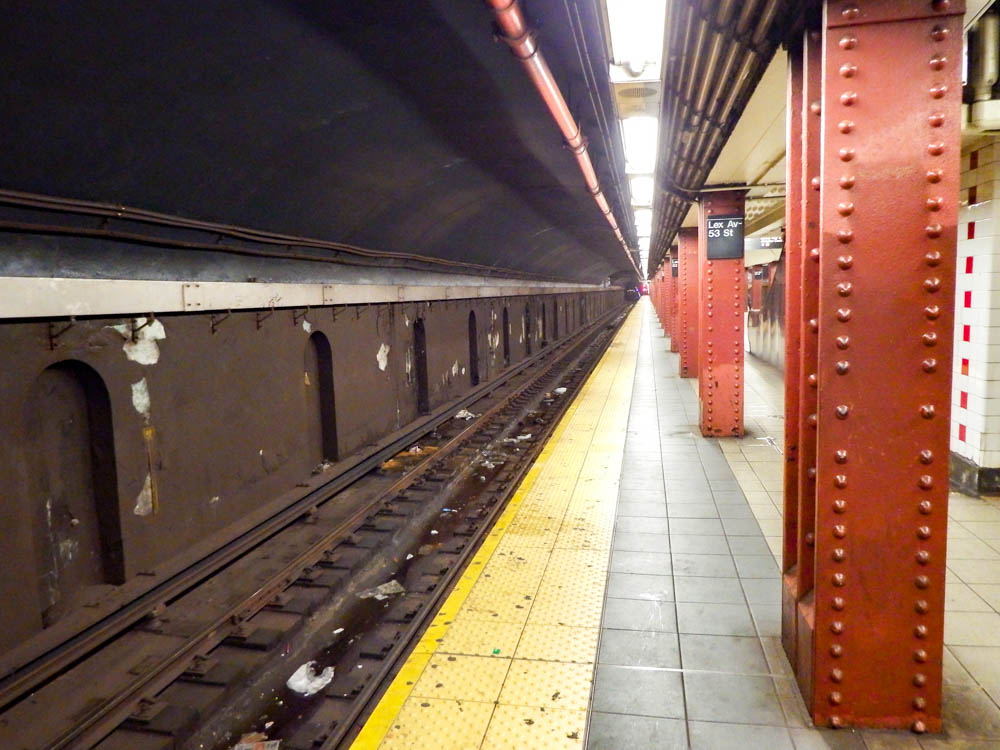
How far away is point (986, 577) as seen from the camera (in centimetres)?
429

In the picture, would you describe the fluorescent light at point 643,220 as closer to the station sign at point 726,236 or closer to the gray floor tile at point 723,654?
the station sign at point 726,236

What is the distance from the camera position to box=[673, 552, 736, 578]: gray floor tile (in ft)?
15.0

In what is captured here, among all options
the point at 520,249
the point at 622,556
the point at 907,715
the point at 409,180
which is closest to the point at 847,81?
the point at 907,715

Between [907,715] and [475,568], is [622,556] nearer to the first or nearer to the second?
[475,568]

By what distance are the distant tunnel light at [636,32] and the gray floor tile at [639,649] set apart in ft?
11.7

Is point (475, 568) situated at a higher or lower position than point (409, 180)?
lower

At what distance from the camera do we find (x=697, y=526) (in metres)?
5.52

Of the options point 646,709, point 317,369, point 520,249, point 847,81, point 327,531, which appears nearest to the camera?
point 847,81

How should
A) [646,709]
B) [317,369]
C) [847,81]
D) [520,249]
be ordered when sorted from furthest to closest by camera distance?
[520,249] → [317,369] → [646,709] → [847,81]

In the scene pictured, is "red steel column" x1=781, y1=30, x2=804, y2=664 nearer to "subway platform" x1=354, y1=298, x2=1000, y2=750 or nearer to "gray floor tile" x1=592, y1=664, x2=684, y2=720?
"subway platform" x1=354, y1=298, x2=1000, y2=750

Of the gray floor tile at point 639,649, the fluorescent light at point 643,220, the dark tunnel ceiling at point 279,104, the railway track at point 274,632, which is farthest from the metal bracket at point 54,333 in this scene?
the fluorescent light at point 643,220

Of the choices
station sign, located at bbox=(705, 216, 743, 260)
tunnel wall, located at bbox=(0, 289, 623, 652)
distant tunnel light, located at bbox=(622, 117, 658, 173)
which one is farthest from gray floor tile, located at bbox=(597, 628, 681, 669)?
station sign, located at bbox=(705, 216, 743, 260)

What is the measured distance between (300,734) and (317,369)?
16.7 ft

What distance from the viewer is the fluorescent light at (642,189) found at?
33.6 feet
